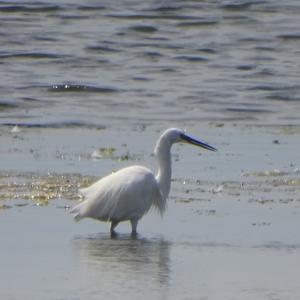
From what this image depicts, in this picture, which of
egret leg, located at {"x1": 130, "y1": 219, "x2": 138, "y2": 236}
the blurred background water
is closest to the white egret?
egret leg, located at {"x1": 130, "y1": 219, "x2": 138, "y2": 236}

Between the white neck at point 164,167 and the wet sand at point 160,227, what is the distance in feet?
0.66

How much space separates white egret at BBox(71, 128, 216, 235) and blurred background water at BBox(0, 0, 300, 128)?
638cm

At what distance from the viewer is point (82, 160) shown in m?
14.4

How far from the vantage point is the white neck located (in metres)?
11.8

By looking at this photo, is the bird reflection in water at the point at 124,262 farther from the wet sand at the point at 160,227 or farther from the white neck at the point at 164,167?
the white neck at the point at 164,167

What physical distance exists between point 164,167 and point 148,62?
1387 centimetres

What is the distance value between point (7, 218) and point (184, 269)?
223 centimetres

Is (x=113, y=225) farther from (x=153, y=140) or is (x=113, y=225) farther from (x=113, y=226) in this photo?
(x=153, y=140)

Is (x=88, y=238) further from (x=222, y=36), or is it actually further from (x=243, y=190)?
(x=222, y=36)

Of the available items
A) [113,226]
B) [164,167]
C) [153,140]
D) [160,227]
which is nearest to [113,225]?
[113,226]

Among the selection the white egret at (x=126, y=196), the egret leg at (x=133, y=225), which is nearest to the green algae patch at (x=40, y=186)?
the white egret at (x=126, y=196)

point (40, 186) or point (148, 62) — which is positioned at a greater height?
point (40, 186)

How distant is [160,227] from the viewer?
1135 centimetres

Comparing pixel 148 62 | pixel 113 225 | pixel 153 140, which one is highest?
pixel 113 225
